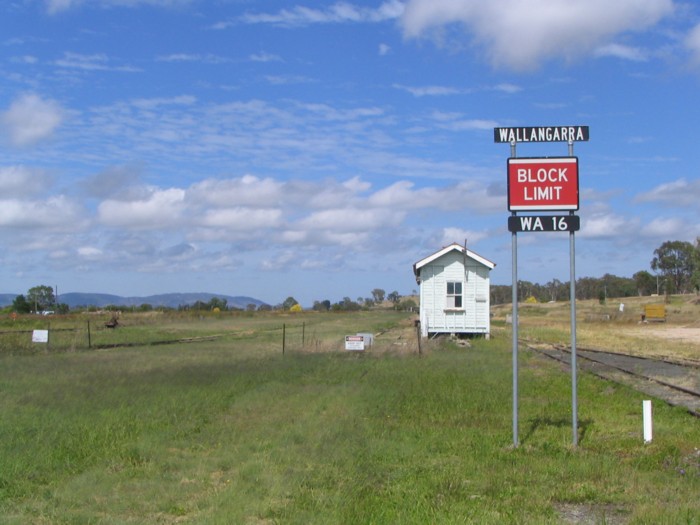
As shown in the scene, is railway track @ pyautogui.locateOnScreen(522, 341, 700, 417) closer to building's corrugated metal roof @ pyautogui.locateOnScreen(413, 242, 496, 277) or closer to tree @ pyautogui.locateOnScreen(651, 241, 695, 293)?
building's corrugated metal roof @ pyautogui.locateOnScreen(413, 242, 496, 277)

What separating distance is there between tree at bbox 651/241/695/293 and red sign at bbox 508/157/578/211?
128515 mm

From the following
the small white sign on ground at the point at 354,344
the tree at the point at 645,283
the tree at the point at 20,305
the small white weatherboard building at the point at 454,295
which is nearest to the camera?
the small white sign on ground at the point at 354,344

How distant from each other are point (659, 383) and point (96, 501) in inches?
598

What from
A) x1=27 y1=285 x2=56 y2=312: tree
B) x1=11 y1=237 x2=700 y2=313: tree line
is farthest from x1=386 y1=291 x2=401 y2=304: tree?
x1=27 y1=285 x2=56 y2=312: tree

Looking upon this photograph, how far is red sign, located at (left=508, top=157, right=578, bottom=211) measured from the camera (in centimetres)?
1070

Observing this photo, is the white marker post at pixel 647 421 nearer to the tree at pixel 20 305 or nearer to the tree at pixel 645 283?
the tree at pixel 20 305

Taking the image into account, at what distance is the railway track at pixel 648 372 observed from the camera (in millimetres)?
16859

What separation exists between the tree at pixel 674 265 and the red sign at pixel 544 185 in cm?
12852

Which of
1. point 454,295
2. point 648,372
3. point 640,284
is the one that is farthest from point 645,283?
point 648,372

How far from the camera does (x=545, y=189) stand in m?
10.7

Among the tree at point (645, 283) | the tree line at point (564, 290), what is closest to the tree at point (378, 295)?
the tree line at point (564, 290)

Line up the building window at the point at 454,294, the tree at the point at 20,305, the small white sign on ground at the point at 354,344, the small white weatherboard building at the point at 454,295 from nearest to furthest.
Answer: the small white sign on ground at the point at 354,344, the small white weatherboard building at the point at 454,295, the building window at the point at 454,294, the tree at the point at 20,305

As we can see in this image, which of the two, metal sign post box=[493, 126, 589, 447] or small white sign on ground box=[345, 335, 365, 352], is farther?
small white sign on ground box=[345, 335, 365, 352]

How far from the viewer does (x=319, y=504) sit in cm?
740
